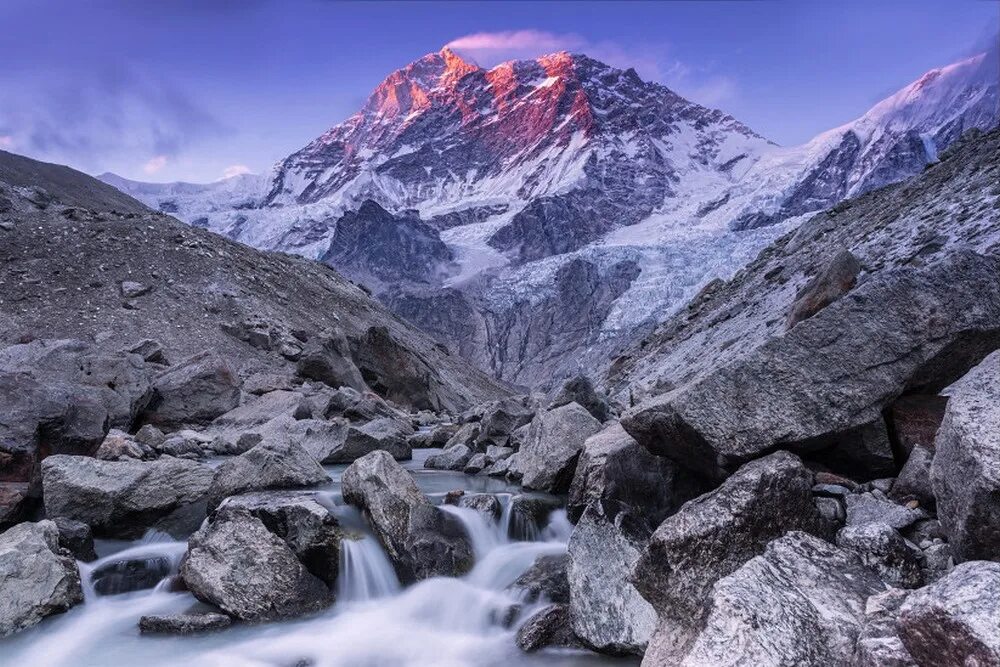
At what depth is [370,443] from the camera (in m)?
15.7

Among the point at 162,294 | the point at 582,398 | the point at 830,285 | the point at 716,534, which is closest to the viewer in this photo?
the point at 716,534

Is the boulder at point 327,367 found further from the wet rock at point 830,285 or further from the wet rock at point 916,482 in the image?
the wet rock at point 916,482

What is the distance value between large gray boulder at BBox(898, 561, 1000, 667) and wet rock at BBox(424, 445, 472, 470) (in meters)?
11.7

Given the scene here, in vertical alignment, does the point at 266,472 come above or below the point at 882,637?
above

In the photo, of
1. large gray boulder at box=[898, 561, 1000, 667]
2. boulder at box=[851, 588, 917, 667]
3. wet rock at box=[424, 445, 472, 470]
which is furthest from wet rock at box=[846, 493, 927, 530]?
wet rock at box=[424, 445, 472, 470]

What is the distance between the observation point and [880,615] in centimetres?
395

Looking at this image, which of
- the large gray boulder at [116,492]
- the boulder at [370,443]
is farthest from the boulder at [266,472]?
the boulder at [370,443]

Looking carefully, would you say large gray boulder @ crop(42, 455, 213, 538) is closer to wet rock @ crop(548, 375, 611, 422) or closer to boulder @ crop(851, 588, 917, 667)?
boulder @ crop(851, 588, 917, 667)

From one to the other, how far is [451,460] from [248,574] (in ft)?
25.9

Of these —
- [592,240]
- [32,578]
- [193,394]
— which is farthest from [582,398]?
[592,240]

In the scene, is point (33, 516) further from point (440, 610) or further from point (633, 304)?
point (633, 304)

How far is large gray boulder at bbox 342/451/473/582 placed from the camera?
8539mm

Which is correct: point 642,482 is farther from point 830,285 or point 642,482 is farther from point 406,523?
point 830,285

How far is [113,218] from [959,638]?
154 ft
